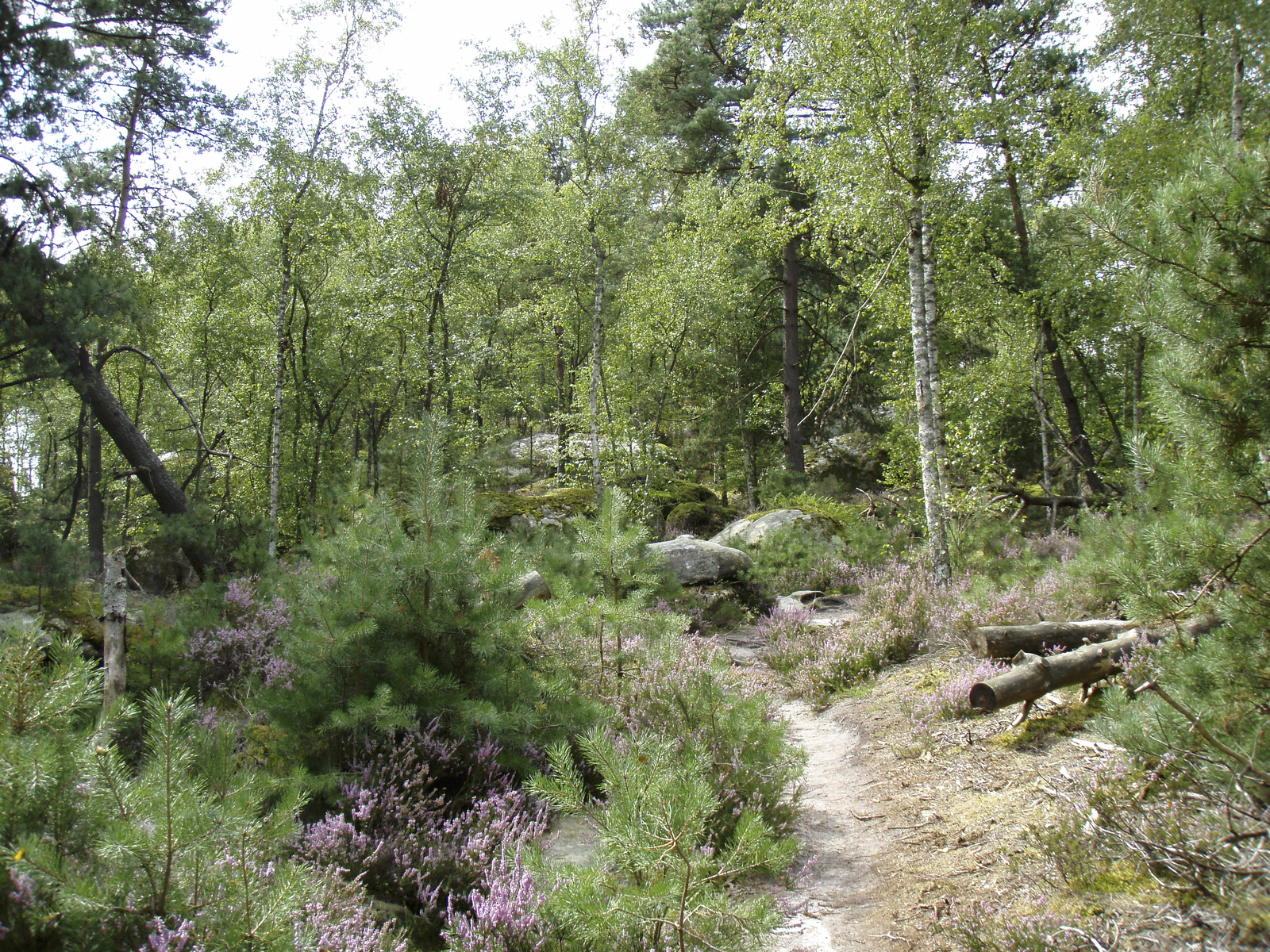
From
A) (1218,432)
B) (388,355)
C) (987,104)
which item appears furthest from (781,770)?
(388,355)

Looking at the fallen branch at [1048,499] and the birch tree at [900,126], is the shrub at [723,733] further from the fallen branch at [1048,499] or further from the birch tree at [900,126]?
the fallen branch at [1048,499]

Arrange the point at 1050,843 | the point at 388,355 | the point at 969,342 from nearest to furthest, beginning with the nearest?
1. the point at 1050,843
2. the point at 388,355
3. the point at 969,342

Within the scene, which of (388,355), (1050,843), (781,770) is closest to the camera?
(1050,843)

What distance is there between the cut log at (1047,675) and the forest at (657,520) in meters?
0.04

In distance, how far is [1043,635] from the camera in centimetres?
530

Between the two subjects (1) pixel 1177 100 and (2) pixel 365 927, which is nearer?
(2) pixel 365 927

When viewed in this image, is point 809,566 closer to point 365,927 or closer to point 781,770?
point 781,770

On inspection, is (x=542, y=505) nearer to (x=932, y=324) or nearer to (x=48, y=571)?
(x=932, y=324)

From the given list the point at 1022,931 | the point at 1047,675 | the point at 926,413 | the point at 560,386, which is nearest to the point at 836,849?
the point at 1022,931

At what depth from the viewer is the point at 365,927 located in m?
2.59

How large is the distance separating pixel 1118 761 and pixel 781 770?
67.8 inches

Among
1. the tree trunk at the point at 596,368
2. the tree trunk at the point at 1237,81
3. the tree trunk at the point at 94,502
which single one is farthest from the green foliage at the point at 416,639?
the tree trunk at the point at 94,502

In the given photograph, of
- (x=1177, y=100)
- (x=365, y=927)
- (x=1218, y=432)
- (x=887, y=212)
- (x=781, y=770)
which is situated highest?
(x=1177, y=100)

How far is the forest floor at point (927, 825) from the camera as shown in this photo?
3006mm
